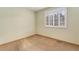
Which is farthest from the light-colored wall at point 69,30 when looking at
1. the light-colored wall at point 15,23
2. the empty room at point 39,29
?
the light-colored wall at point 15,23

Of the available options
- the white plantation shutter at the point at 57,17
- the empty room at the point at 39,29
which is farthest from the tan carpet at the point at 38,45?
the white plantation shutter at the point at 57,17

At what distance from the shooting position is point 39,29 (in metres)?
1.62

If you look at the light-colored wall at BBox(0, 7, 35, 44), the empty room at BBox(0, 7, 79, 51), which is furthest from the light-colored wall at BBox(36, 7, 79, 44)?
the light-colored wall at BBox(0, 7, 35, 44)

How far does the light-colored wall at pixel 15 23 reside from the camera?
61.5 inches

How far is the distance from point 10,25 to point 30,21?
27 cm

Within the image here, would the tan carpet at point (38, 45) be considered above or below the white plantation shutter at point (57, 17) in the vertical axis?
below

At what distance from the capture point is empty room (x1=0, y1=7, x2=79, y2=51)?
1.56 metres

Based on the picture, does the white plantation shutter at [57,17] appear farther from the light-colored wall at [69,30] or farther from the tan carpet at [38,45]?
the tan carpet at [38,45]

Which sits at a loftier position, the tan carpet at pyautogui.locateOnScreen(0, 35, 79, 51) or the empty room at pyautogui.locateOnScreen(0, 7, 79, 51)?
the empty room at pyautogui.locateOnScreen(0, 7, 79, 51)

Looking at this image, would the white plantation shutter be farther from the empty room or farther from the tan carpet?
the tan carpet

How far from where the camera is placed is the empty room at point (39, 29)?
1.56 meters
